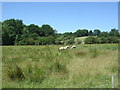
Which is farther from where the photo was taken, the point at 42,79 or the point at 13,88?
the point at 42,79

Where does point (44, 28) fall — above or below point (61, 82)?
above

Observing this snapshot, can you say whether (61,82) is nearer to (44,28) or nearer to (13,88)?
(13,88)

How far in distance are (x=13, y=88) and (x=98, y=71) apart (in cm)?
340

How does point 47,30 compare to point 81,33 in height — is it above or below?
above

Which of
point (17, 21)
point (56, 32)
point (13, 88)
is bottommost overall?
point (13, 88)

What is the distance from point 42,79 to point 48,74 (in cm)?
84

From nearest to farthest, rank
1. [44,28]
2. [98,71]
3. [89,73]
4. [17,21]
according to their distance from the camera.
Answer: [89,73] < [98,71] < [17,21] < [44,28]

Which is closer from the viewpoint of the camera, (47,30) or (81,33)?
(47,30)

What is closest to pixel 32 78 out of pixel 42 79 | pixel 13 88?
pixel 42 79

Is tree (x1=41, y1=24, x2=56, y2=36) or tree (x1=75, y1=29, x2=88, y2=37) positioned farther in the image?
tree (x1=75, y1=29, x2=88, y2=37)

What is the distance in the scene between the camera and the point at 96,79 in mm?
5953

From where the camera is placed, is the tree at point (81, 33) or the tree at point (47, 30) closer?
the tree at point (47, 30)

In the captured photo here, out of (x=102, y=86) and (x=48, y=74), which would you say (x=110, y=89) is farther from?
(x=48, y=74)

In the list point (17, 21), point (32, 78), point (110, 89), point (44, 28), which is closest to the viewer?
point (110, 89)
